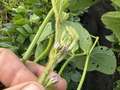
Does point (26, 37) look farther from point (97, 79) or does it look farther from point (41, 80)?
point (41, 80)

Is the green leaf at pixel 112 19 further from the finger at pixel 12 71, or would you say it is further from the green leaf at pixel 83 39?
the finger at pixel 12 71

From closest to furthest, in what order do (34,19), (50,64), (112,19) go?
1. (50,64)
2. (112,19)
3. (34,19)

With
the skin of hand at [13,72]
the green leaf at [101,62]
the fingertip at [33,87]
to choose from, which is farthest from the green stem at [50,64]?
the green leaf at [101,62]

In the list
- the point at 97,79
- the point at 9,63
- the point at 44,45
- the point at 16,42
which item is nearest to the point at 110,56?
the point at 44,45

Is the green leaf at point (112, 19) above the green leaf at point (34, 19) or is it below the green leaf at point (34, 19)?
above

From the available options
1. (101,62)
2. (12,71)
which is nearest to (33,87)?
(12,71)

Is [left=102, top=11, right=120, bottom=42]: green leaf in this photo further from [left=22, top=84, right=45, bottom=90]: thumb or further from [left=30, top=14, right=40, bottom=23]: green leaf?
[left=30, top=14, right=40, bottom=23]: green leaf

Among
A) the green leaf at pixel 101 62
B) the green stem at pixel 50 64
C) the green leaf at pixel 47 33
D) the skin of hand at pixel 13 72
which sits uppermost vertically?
the green stem at pixel 50 64

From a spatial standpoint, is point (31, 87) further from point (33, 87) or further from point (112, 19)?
point (112, 19)
